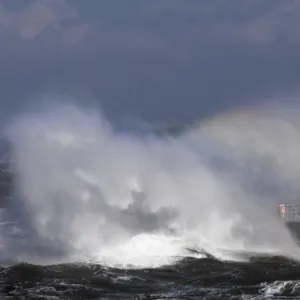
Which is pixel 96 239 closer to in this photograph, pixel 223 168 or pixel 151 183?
pixel 151 183

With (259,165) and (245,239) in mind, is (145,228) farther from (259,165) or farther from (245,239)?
(259,165)

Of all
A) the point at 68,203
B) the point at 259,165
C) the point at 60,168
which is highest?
the point at 259,165

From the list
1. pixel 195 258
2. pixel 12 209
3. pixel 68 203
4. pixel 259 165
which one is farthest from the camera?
pixel 259 165

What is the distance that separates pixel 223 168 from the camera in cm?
4488

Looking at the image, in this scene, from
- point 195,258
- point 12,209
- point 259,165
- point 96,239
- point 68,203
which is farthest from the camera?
point 259,165

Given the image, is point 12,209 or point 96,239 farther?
point 12,209

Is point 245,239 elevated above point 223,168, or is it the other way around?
point 223,168

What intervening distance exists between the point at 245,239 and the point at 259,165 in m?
21.8

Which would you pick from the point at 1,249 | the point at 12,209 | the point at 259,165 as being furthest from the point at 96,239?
the point at 259,165

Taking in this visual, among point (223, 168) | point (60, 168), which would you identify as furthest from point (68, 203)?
point (223, 168)

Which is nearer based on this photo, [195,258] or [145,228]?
[195,258]

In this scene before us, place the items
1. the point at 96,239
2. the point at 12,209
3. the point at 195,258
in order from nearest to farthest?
the point at 195,258 → the point at 96,239 → the point at 12,209

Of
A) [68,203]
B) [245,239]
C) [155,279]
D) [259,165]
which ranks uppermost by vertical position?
[259,165]

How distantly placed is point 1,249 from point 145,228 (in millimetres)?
6455
